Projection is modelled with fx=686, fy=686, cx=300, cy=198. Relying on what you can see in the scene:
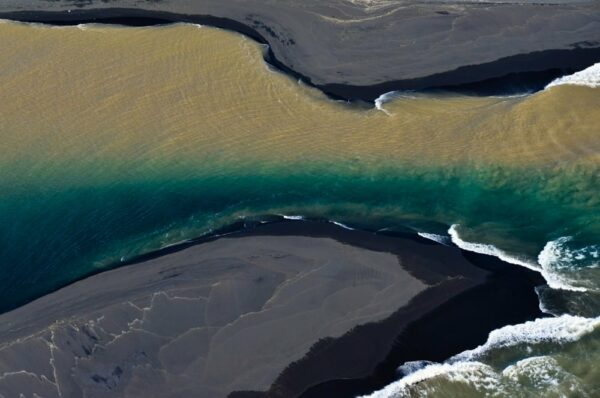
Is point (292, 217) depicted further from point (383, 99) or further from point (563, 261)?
point (563, 261)

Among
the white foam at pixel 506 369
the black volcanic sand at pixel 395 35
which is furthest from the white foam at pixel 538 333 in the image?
the black volcanic sand at pixel 395 35

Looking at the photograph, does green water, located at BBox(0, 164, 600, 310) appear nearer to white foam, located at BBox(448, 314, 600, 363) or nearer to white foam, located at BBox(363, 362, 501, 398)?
white foam, located at BBox(448, 314, 600, 363)

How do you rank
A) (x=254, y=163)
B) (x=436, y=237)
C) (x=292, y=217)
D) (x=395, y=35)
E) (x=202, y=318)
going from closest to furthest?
(x=202, y=318)
(x=436, y=237)
(x=292, y=217)
(x=254, y=163)
(x=395, y=35)

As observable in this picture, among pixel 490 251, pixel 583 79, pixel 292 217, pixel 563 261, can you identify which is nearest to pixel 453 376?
pixel 490 251

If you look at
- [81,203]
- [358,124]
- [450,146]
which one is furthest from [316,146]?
[81,203]

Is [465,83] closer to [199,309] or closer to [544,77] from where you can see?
[544,77]

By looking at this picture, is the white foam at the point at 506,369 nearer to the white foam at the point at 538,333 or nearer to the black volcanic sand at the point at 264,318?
the white foam at the point at 538,333
